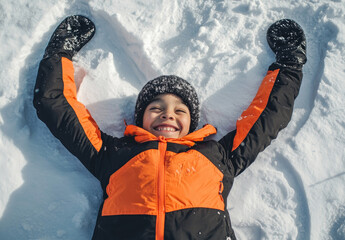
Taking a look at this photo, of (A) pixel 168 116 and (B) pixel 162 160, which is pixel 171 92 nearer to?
(A) pixel 168 116

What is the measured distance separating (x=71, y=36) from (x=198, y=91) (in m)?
1.34

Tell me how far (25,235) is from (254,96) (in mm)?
2240

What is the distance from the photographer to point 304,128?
7.57 feet

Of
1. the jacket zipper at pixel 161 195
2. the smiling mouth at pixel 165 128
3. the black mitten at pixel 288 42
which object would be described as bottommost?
the jacket zipper at pixel 161 195

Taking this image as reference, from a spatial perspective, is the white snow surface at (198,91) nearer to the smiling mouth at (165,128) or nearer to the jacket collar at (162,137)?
the jacket collar at (162,137)

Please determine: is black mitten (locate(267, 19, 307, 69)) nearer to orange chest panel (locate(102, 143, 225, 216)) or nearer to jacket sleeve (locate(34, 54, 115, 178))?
orange chest panel (locate(102, 143, 225, 216))

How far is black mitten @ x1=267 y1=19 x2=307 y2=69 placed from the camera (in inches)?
95.1

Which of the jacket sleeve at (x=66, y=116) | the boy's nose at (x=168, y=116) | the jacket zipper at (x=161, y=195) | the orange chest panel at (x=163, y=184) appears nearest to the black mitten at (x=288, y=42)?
the boy's nose at (x=168, y=116)

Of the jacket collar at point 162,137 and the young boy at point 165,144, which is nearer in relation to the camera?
the young boy at point 165,144

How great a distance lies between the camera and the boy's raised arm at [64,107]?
212 centimetres

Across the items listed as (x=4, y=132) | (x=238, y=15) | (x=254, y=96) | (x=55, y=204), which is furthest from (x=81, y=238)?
(x=238, y=15)

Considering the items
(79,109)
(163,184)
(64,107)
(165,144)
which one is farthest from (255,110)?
(64,107)

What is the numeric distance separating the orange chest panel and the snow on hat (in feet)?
1.65

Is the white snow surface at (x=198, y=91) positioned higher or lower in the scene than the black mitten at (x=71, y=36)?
lower
